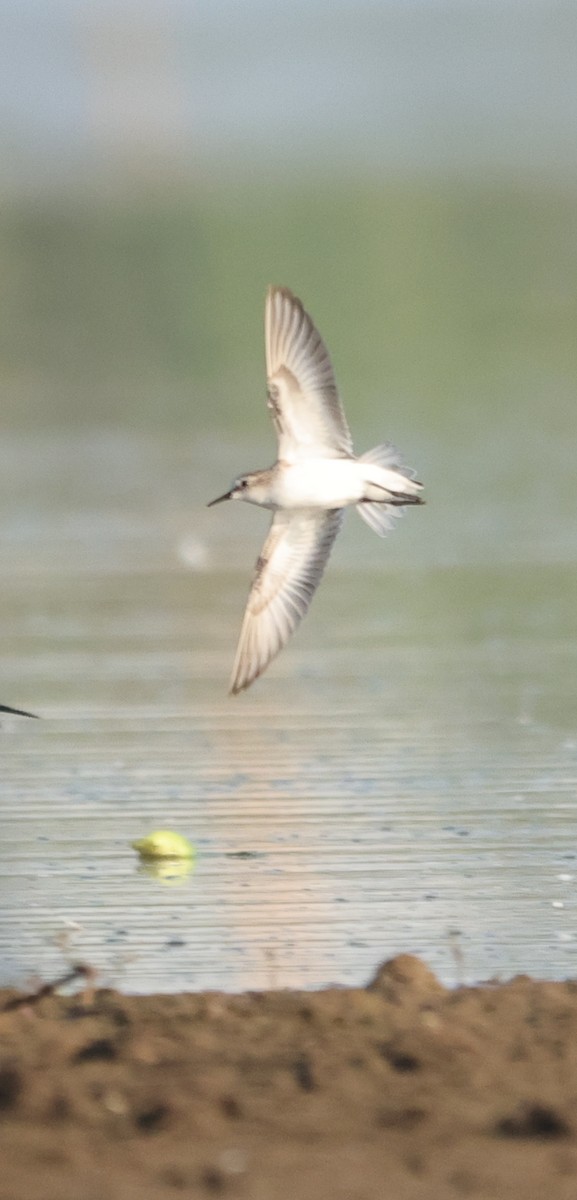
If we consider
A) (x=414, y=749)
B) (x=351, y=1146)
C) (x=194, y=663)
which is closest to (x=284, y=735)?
(x=414, y=749)

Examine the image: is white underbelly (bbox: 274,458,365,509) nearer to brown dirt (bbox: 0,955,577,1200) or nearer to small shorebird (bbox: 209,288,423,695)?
small shorebird (bbox: 209,288,423,695)

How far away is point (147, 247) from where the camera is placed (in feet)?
130

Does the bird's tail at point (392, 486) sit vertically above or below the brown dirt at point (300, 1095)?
above

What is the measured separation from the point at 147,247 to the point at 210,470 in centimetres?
2235

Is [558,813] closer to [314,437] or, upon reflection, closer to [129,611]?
[314,437]

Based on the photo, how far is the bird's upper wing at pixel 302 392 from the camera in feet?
25.8

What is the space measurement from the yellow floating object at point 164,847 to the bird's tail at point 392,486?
1.04 m

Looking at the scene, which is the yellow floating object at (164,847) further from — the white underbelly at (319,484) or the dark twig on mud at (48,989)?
the dark twig on mud at (48,989)

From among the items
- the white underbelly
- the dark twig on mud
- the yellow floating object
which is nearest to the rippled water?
the yellow floating object

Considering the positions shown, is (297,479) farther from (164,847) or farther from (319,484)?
(164,847)

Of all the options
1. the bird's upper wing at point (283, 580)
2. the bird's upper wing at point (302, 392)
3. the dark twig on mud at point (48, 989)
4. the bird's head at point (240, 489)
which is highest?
the bird's upper wing at point (302, 392)

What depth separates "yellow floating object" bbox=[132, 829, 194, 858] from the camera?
25.6 ft

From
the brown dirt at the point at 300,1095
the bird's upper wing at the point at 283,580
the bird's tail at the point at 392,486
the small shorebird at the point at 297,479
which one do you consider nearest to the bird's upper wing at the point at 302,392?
the small shorebird at the point at 297,479

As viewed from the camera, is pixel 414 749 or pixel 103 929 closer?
pixel 103 929
